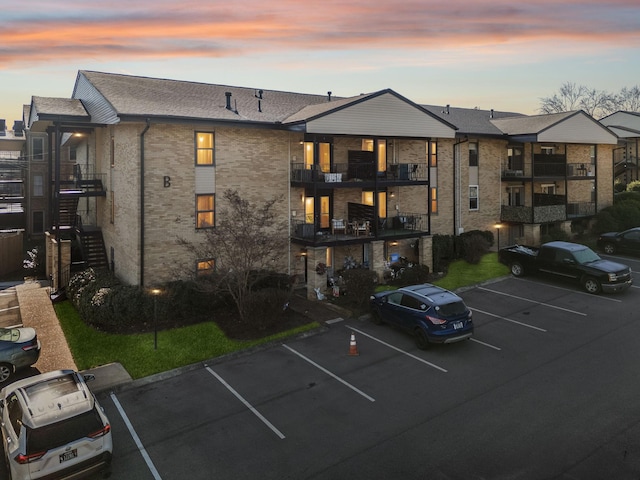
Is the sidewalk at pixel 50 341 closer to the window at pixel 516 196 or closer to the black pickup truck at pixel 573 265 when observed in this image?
the black pickup truck at pixel 573 265

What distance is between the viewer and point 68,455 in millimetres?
9133

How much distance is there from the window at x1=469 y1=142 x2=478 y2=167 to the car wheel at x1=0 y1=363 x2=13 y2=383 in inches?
1057

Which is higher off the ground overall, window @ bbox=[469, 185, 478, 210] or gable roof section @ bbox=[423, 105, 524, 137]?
gable roof section @ bbox=[423, 105, 524, 137]

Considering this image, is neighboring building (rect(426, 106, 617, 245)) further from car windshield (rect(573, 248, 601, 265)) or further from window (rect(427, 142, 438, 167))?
car windshield (rect(573, 248, 601, 265))

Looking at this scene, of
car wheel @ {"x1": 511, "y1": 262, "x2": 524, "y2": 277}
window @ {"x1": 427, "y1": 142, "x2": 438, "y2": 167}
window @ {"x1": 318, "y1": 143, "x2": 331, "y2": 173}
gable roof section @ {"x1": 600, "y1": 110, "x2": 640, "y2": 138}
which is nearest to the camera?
window @ {"x1": 318, "y1": 143, "x2": 331, "y2": 173}

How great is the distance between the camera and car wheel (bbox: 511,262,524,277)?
25094 millimetres

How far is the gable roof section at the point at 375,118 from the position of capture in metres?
22.2

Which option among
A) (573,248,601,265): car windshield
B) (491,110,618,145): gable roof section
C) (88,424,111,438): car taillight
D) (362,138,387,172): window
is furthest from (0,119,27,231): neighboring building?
(573,248,601,265): car windshield

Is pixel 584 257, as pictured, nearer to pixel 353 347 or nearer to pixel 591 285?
pixel 591 285

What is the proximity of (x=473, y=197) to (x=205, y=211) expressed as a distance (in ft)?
59.1

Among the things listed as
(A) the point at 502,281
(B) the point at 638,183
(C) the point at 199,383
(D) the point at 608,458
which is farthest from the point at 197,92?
(B) the point at 638,183

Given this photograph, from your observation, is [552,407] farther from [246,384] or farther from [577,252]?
[577,252]

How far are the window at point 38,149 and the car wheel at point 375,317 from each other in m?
38.1

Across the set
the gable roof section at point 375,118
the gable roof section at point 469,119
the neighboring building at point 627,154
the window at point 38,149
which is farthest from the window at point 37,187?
the neighboring building at point 627,154
